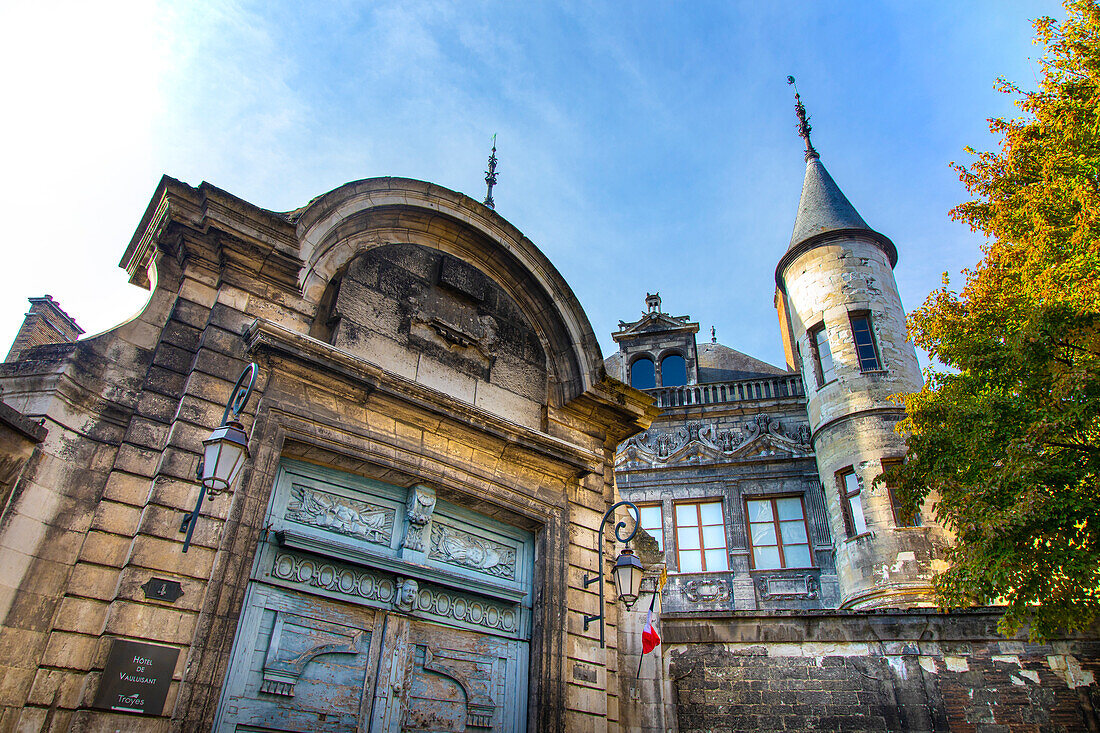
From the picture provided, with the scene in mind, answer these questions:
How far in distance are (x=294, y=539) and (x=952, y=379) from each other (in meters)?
7.70

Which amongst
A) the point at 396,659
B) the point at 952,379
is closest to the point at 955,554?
the point at 952,379

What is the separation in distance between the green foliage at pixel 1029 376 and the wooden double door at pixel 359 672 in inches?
199

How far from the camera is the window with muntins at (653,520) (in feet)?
47.9

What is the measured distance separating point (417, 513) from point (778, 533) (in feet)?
33.9

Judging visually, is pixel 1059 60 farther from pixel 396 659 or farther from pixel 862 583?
pixel 396 659

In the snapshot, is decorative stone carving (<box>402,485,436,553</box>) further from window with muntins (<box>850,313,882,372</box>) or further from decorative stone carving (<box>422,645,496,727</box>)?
window with muntins (<box>850,313,882,372</box>)

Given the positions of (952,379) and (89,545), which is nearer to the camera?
(89,545)

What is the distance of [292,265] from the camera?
5590mm

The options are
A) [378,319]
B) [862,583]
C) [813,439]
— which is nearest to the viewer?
[378,319]

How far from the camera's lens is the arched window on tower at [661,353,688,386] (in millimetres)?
17484

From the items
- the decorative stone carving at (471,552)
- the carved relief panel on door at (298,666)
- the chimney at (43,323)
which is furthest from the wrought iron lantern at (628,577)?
the chimney at (43,323)

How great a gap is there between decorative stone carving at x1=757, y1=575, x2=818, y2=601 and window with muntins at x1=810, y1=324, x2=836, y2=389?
3845mm

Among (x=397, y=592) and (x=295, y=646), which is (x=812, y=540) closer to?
(x=397, y=592)

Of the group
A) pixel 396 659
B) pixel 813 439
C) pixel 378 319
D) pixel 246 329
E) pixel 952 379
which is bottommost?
pixel 396 659
